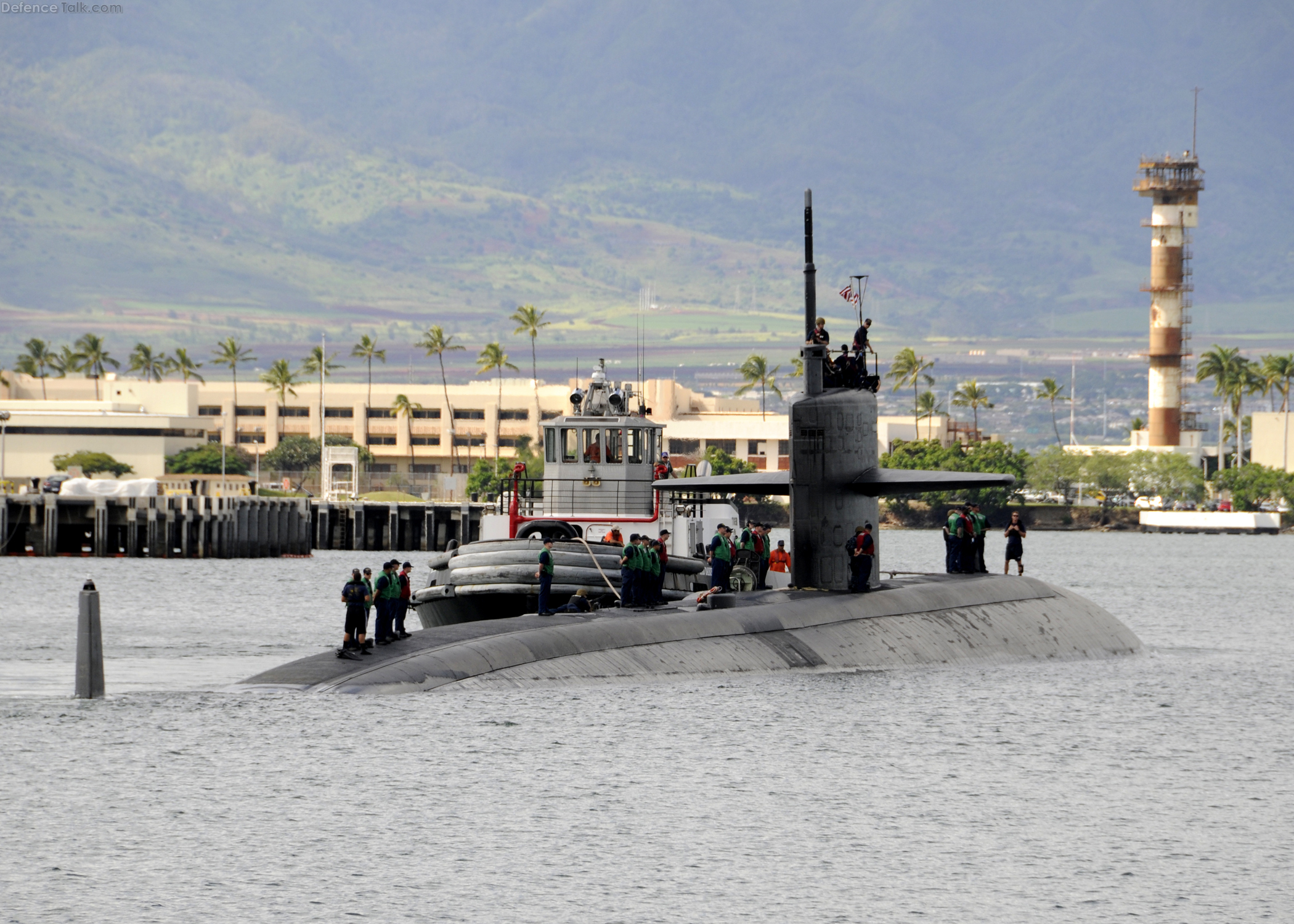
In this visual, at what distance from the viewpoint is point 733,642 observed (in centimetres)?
2353

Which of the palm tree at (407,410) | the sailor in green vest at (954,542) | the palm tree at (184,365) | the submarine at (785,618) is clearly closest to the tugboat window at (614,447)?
the submarine at (785,618)

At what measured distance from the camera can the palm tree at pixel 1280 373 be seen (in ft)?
557

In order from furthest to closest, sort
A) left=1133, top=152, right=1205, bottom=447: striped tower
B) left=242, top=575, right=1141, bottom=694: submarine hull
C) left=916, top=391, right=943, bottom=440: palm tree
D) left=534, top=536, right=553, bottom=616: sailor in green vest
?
left=916, top=391, right=943, bottom=440: palm tree → left=1133, top=152, right=1205, bottom=447: striped tower → left=534, top=536, right=553, bottom=616: sailor in green vest → left=242, top=575, right=1141, bottom=694: submarine hull

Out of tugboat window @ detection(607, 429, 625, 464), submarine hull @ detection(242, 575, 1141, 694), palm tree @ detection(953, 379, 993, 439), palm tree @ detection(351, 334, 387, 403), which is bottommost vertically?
submarine hull @ detection(242, 575, 1141, 694)

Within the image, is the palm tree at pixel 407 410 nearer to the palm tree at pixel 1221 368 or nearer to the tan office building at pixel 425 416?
A: the tan office building at pixel 425 416

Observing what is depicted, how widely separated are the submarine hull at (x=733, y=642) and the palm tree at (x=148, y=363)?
15853cm

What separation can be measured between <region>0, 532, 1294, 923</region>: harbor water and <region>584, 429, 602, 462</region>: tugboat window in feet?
25.5

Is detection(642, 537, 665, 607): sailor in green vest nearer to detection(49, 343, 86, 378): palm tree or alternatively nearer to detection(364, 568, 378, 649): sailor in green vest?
detection(364, 568, 378, 649): sailor in green vest

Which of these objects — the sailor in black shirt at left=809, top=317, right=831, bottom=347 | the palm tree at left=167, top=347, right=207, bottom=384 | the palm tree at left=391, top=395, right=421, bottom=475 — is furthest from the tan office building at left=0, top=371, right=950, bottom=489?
the sailor in black shirt at left=809, top=317, right=831, bottom=347

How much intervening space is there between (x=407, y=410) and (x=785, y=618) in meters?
141

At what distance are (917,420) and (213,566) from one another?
104195 millimetres

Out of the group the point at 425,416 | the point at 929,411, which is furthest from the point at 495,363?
the point at 929,411

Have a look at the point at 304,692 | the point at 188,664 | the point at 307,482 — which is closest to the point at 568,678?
the point at 304,692

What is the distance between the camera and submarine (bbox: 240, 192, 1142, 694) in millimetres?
21375
